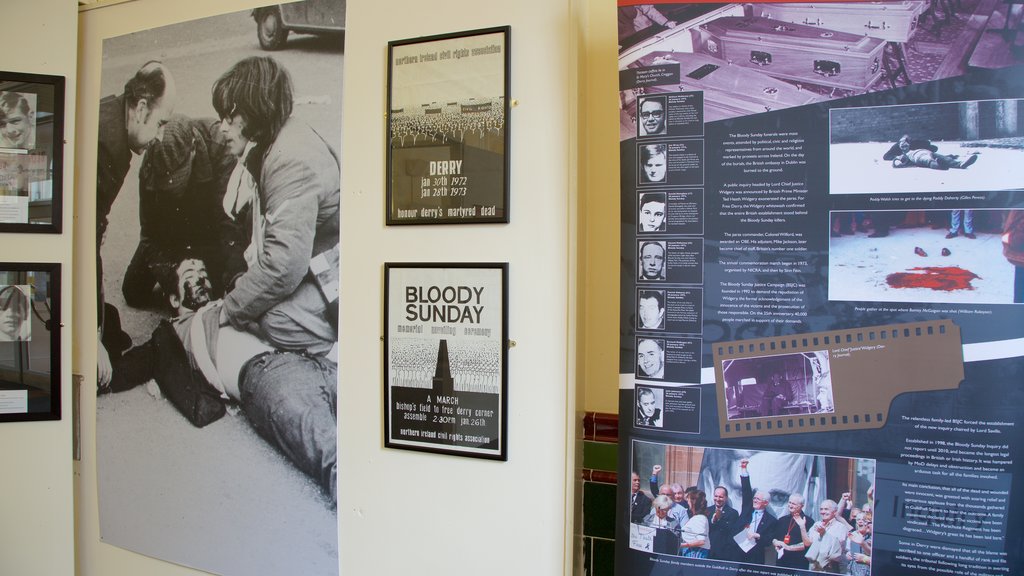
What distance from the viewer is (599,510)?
1.50m

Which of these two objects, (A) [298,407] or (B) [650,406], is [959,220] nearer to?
(B) [650,406]

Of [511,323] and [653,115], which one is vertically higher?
[653,115]

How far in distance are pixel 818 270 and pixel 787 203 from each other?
0.54ft

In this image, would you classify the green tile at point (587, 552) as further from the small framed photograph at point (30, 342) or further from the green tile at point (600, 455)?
the small framed photograph at point (30, 342)

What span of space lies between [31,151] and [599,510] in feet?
7.02

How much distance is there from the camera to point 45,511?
1.87 meters

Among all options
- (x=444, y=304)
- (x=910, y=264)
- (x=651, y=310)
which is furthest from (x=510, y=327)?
(x=910, y=264)

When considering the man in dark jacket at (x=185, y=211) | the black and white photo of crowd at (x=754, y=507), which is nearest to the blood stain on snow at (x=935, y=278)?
the black and white photo of crowd at (x=754, y=507)

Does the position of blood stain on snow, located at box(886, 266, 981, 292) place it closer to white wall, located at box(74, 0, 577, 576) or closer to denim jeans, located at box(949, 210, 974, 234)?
denim jeans, located at box(949, 210, 974, 234)

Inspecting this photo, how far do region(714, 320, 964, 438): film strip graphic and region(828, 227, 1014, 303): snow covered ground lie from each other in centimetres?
7

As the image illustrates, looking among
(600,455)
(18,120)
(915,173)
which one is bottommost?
(600,455)

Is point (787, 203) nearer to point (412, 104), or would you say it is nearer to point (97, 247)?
point (412, 104)

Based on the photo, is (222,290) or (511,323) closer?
(511,323)

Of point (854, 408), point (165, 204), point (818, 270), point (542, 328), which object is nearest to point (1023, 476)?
point (854, 408)
